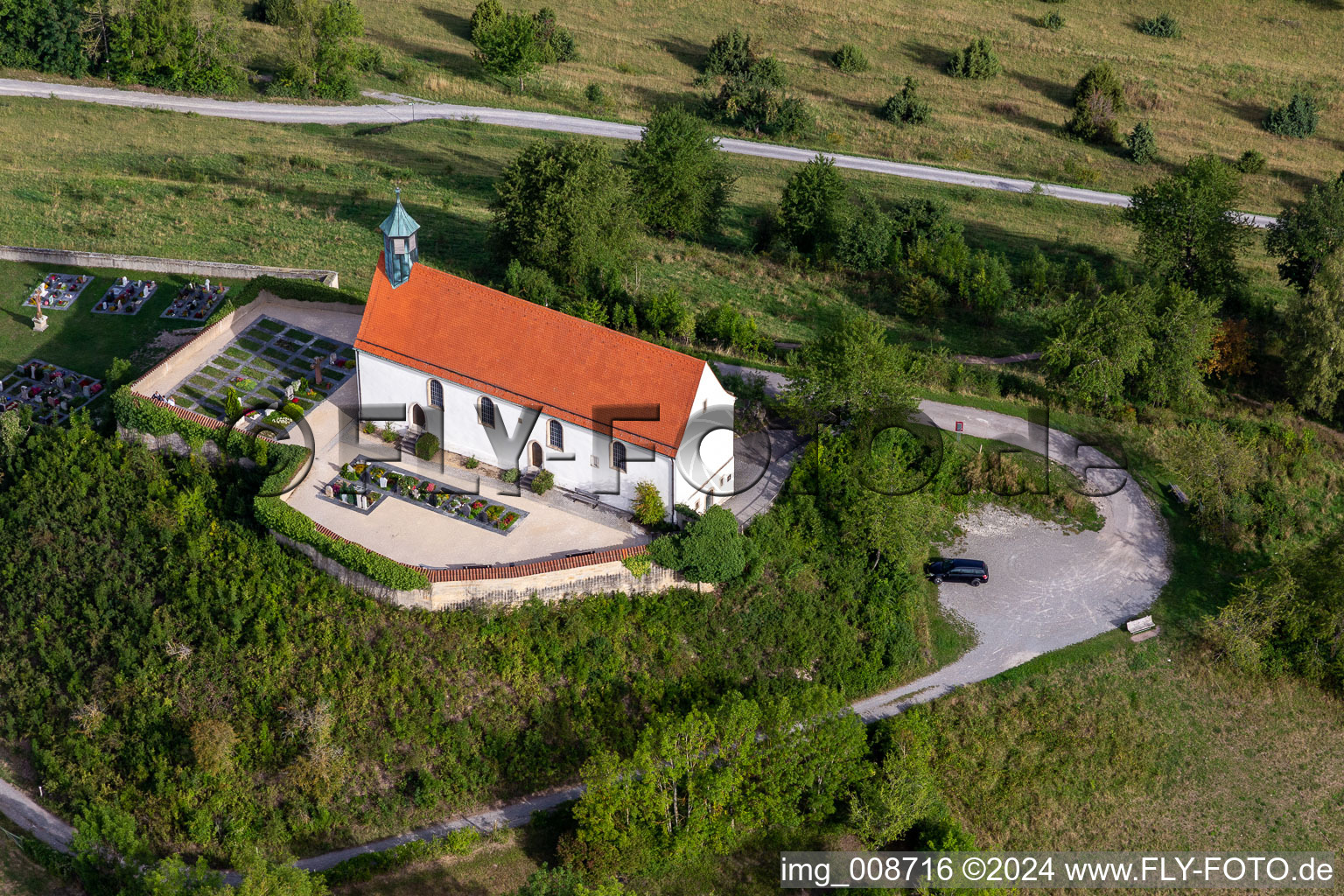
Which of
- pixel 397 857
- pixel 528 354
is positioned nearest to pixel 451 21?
pixel 528 354

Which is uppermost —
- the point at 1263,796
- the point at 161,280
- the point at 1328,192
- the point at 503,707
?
the point at 1328,192

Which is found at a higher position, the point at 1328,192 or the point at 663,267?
the point at 1328,192

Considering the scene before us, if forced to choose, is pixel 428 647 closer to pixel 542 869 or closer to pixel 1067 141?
pixel 542 869

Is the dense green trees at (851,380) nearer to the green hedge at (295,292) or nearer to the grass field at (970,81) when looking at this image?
the green hedge at (295,292)

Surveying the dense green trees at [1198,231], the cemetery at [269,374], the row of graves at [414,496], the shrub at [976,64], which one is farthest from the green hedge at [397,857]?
the shrub at [976,64]

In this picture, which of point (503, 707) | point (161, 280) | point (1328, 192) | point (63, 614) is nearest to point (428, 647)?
point (503, 707)

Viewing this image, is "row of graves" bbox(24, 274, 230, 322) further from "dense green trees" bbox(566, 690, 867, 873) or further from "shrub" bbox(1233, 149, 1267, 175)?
"shrub" bbox(1233, 149, 1267, 175)

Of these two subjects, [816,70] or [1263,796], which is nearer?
[1263,796]
